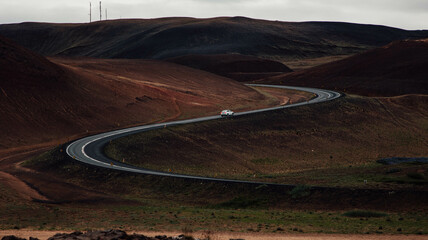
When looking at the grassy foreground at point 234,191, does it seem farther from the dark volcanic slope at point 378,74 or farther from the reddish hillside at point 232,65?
the reddish hillside at point 232,65

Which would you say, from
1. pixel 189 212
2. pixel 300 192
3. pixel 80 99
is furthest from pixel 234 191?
pixel 80 99

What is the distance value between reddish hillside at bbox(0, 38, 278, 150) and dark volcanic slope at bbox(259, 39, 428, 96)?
1131 inches

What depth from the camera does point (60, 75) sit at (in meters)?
96.1

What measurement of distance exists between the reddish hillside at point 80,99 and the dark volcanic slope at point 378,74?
28.7 m

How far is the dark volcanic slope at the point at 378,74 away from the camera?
132125mm

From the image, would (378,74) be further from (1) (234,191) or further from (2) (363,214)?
(2) (363,214)

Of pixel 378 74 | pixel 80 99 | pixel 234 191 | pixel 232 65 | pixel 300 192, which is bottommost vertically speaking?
pixel 234 191

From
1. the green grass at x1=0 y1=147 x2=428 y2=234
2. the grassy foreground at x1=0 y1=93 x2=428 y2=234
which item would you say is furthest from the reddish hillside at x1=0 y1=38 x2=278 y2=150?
the green grass at x1=0 y1=147 x2=428 y2=234

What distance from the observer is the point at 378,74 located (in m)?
143

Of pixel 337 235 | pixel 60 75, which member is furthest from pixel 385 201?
pixel 60 75

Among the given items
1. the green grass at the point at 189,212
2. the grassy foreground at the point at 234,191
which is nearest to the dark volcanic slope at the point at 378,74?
the grassy foreground at the point at 234,191

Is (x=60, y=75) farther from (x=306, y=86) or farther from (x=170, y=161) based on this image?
(x=306, y=86)

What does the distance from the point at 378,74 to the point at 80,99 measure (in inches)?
3183

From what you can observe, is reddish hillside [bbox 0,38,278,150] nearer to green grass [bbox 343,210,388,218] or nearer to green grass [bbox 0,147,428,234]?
green grass [bbox 0,147,428,234]
